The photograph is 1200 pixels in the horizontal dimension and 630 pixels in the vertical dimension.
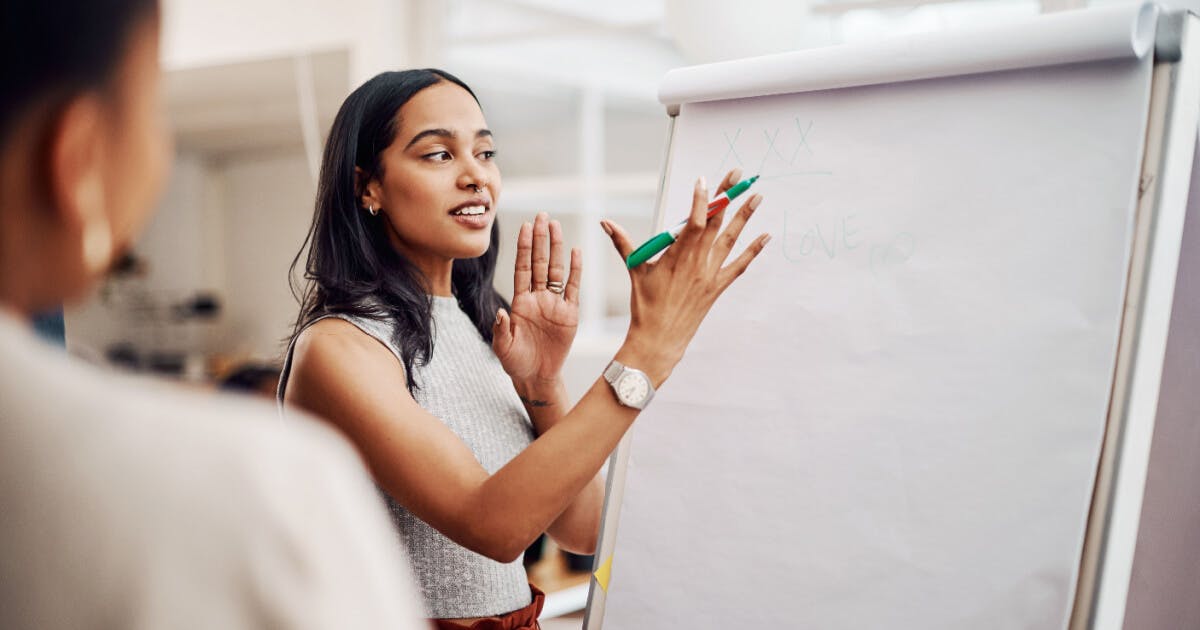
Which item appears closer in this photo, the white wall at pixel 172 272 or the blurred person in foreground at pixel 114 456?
the blurred person in foreground at pixel 114 456

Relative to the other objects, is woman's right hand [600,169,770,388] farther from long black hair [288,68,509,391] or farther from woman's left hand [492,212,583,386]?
long black hair [288,68,509,391]

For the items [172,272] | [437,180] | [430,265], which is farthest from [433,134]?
[172,272]

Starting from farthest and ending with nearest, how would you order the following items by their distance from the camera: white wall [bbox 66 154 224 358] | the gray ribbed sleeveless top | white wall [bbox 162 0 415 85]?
white wall [bbox 66 154 224 358], white wall [bbox 162 0 415 85], the gray ribbed sleeveless top

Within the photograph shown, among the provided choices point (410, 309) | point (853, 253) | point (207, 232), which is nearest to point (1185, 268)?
point (853, 253)

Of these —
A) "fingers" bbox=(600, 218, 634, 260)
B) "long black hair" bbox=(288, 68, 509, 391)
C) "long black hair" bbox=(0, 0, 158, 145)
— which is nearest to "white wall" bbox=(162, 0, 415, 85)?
"long black hair" bbox=(288, 68, 509, 391)

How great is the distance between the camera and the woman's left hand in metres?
1.21

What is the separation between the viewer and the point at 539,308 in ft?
4.06

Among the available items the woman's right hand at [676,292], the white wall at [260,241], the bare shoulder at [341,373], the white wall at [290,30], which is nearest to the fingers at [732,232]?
the woman's right hand at [676,292]

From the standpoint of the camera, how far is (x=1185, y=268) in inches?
38.9

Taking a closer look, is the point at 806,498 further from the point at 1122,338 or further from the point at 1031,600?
the point at 1122,338

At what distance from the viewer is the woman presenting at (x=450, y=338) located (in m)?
0.97

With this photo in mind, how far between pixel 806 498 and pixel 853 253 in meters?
0.29

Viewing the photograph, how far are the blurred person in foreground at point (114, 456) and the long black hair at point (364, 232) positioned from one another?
2.43 ft

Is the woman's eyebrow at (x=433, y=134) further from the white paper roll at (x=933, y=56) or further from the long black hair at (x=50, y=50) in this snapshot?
the long black hair at (x=50, y=50)
